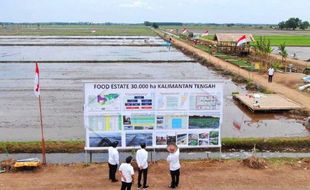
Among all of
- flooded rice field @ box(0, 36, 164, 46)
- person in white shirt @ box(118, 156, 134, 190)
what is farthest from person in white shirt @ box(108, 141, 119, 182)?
flooded rice field @ box(0, 36, 164, 46)

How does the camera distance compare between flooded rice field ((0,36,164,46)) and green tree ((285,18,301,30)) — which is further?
green tree ((285,18,301,30))

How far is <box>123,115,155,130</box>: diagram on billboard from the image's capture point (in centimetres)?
1270

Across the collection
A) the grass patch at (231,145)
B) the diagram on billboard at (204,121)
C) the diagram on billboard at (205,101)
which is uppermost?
the diagram on billboard at (205,101)

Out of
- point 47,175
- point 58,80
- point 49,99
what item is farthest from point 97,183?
point 58,80

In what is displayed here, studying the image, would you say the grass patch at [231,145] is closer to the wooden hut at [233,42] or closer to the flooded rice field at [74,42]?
the wooden hut at [233,42]

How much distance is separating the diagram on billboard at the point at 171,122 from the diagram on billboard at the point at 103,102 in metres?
1.31

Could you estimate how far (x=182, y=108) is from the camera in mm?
12898

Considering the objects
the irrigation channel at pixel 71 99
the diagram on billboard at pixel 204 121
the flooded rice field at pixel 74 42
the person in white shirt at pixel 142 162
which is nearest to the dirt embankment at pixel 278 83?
the irrigation channel at pixel 71 99

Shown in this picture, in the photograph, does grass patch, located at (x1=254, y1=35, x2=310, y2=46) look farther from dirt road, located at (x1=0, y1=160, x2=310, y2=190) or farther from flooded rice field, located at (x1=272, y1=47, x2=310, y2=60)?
dirt road, located at (x1=0, y1=160, x2=310, y2=190)

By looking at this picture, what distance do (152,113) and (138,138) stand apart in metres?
0.86

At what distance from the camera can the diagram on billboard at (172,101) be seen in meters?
12.7

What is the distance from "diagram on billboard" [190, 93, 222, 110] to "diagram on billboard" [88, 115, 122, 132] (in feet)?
7.35

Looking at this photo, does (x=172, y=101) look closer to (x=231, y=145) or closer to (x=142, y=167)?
(x=142, y=167)

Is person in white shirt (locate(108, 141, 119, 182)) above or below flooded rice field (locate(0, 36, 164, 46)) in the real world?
below
